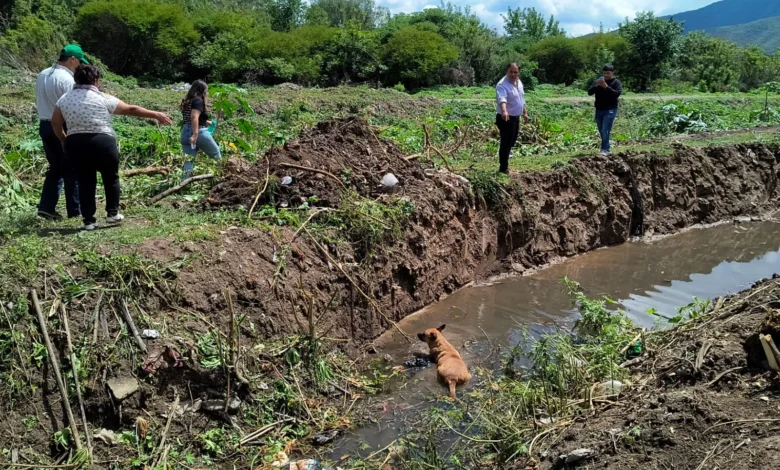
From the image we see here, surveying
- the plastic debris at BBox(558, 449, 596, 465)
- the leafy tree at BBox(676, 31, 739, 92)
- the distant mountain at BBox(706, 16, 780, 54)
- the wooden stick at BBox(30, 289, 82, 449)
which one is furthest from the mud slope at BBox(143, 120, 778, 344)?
the distant mountain at BBox(706, 16, 780, 54)

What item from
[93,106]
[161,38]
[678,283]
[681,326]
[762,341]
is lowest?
[678,283]

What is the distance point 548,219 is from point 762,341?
19.7 feet

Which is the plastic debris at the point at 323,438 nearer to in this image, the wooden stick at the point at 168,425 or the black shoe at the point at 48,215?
the wooden stick at the point at 168,425

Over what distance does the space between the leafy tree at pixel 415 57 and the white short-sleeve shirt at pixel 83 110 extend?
26212mm

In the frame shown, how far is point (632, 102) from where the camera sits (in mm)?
25266

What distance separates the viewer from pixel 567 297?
864cm

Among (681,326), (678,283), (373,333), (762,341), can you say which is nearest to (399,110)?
(678,283)

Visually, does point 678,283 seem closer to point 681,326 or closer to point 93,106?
point 681,326

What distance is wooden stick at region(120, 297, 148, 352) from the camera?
5.07m

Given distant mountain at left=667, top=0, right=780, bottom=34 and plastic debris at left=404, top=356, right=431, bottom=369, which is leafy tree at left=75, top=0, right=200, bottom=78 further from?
distant mountain at left=667, top=0, right=780, bottom=34

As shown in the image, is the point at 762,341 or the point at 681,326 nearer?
the point at 762,341

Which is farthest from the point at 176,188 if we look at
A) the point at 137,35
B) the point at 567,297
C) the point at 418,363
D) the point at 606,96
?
the point at 137,35

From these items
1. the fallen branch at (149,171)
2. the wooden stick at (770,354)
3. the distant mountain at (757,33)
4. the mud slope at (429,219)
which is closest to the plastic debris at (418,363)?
the mud slope at (429,219)

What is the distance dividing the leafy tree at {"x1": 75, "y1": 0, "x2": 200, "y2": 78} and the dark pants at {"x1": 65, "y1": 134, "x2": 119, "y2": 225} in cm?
2686
